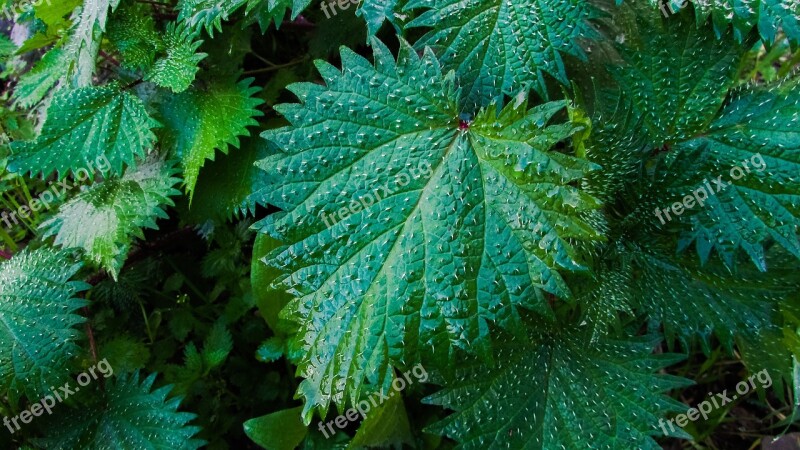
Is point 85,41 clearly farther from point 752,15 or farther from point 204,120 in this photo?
point 752,15

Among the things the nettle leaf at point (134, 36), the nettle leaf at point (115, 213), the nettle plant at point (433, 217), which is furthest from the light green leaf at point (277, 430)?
the nettle leaf at point (134, 36)

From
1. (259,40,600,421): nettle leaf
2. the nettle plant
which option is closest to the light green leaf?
the nettle plant

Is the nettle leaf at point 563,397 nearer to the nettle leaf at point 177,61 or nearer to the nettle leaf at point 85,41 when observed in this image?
the nettle leaf at point 177,61

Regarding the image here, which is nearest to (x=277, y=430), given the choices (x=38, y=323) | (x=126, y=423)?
(x=126, y=423)

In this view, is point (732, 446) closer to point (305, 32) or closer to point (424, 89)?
point (424, 89)

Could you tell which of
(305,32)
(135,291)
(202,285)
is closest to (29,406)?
(135,291)
